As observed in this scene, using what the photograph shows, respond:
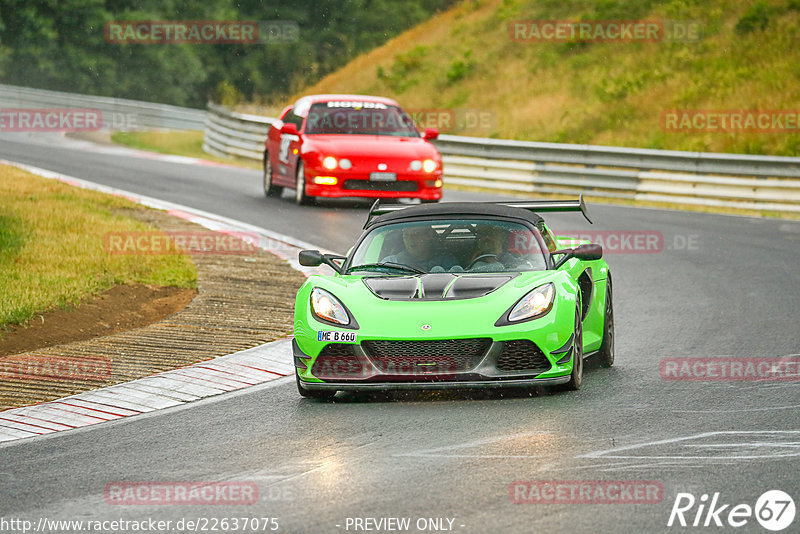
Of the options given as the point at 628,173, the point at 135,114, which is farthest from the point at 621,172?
the point at 135,114

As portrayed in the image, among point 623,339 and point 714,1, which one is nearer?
point 623,339

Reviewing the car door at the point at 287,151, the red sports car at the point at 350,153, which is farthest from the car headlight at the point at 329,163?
the car door at the point at 287,151

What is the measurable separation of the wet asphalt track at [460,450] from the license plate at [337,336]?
0.42 m

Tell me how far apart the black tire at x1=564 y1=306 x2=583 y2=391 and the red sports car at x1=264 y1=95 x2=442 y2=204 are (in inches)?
422

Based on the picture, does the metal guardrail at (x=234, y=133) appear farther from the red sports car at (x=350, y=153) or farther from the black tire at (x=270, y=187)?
the red sports car at (x=350, y=153)

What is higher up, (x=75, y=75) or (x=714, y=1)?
(x=714, y=1)

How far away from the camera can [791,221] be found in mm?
20250

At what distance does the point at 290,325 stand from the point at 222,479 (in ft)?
15.3

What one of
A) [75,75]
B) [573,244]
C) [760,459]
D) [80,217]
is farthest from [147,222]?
[75,75]

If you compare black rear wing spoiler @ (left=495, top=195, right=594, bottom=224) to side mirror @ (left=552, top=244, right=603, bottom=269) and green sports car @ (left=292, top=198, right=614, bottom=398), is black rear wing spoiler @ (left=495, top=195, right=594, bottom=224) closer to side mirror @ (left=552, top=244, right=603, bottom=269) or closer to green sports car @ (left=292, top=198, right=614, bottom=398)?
green sports car @ (left=292, top=198, right=614, bottom=398)

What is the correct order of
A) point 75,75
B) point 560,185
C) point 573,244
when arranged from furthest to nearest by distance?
point 75,75, point 560,185, point 573,244

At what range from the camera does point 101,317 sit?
11445 millimetres

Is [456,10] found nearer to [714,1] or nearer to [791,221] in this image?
[714,1]

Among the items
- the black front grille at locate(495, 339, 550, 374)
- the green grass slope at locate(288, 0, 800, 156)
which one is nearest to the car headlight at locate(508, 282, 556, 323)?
the black front grille at locate(495, 339, 550, 374)
